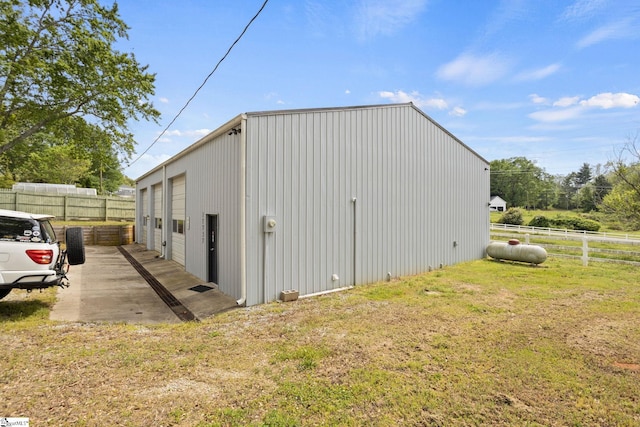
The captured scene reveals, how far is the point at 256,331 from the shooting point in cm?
516

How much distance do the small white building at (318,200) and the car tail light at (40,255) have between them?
326 cm

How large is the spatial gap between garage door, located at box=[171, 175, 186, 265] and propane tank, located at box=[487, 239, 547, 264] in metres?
11.9

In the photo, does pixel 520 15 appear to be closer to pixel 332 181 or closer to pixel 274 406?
pixel 332 181

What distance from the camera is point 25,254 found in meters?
5.29

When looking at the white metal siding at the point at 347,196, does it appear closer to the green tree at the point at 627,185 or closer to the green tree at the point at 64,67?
the green tree at the point at 627,185

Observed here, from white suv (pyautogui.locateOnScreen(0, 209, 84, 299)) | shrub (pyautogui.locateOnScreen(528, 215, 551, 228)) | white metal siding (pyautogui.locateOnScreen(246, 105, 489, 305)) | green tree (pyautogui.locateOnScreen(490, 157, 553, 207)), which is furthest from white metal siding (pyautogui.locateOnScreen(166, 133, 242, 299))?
green tree (pyautogui.locateOnScreen(490, 157, 553, 207))

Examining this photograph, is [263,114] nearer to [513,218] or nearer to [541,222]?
[541,222]

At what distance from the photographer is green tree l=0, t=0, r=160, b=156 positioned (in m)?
11.2

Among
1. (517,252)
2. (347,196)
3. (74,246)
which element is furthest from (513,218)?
(74,246)

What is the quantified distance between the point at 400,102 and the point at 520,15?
Result: 3.36 metres

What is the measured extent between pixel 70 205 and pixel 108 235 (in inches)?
260

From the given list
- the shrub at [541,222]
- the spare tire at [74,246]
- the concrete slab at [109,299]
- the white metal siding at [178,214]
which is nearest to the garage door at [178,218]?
the white metal siding at [178,214]

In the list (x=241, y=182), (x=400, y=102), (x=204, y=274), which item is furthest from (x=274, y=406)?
(x=400, y=102)

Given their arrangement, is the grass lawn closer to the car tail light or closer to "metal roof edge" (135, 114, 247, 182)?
the car tail light
